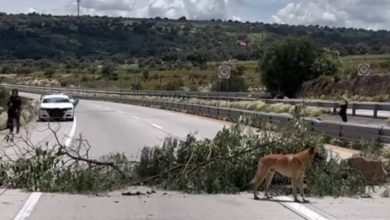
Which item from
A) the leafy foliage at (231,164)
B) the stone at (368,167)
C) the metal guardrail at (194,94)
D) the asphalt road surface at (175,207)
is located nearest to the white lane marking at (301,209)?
the asphalt road surface at (175,207)

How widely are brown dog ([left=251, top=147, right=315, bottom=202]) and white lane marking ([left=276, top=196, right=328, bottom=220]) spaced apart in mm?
239

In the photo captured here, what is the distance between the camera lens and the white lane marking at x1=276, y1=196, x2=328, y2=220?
9.98 meters

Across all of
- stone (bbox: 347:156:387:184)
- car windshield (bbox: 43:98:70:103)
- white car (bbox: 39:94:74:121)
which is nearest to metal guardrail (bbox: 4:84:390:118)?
stone (bbox: 347:156:387:184)

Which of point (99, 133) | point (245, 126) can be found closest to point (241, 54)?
point (99, 133)

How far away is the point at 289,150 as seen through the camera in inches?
530

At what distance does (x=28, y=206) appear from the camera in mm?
10883

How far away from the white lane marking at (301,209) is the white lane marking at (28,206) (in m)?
3.81

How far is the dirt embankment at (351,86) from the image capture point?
58844 millimetres

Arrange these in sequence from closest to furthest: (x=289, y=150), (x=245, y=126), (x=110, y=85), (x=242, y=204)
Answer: (x=242, y=204)
(x=289, y=150)
(x=245, y=126)
(x=110, y=85)

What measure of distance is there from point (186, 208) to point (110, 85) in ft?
384

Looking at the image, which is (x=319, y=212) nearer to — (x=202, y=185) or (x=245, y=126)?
(x=202, y=185)

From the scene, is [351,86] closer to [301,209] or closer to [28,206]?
[301,209]

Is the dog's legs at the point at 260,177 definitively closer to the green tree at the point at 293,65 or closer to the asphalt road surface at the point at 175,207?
the asphalt road surface at the point at 175,207

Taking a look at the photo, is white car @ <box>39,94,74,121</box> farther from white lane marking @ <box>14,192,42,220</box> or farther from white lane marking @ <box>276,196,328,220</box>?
white lane marking @ <box>276,196,328,220</box>
